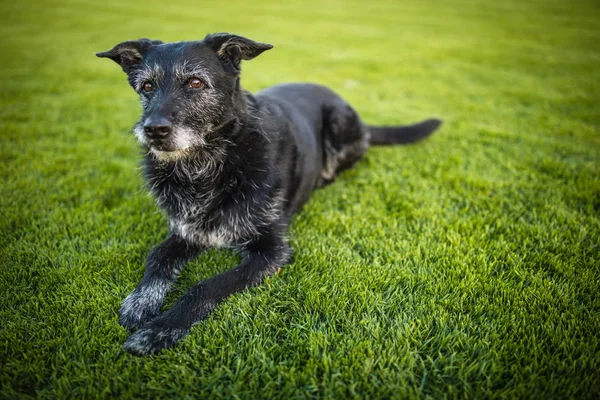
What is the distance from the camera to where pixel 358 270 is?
2.68 meters

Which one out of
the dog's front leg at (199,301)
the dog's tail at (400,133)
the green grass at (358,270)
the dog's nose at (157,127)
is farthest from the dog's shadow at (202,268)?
the dog's tail at (400,133)

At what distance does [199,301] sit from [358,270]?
1.24 m

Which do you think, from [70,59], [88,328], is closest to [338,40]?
[70,59]

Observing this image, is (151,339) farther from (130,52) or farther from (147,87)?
(130,52)

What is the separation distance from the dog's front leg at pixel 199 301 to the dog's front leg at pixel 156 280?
0.16 m

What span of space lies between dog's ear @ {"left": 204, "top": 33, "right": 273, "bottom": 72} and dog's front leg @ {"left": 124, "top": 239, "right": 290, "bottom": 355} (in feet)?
5.62

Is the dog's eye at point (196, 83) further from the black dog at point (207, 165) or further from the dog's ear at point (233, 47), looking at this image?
the dog's ear at point (233, 47)

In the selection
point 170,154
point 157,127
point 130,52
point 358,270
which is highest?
point 130,52

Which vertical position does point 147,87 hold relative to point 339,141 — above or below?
above

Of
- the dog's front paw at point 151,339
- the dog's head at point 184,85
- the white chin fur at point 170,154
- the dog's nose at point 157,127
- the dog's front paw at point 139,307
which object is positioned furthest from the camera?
the white chin fur at point 170,154

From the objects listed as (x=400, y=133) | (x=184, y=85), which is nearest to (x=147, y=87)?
(x=184, y=85)

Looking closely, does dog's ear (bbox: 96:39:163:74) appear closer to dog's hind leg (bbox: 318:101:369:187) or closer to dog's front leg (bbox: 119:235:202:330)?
dog's front leg (bbox: 119:235:202:330)

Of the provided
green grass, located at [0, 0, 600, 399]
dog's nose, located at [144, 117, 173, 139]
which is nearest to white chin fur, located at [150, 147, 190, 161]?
dog's nose, located at [144, 117, 173, 139]

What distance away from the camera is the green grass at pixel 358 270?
6.23 feet
